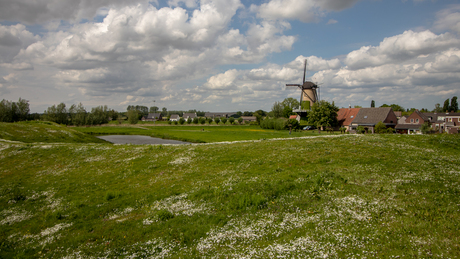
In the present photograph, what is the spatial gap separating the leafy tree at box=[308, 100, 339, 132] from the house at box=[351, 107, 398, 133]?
8443 millimetres

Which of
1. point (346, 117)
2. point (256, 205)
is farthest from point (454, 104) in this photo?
point (256, 205)

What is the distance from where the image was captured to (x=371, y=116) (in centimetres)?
8775

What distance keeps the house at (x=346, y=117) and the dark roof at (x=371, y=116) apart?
2.57 metres

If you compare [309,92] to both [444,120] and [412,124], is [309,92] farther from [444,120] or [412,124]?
[444,120]

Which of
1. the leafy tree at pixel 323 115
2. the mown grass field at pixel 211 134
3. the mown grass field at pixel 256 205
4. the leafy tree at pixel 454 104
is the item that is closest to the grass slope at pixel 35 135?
the mown grass field at pixel 211 134

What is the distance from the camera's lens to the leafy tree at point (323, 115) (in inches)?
3479

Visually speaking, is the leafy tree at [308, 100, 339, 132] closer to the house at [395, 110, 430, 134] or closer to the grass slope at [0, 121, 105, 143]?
the house at [395, 110, 430, 134]

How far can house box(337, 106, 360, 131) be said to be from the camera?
3700 inches

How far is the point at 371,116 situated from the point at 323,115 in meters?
17.2

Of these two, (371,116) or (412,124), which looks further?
(371,116)

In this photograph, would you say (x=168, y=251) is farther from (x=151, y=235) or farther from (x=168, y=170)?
(x=168, y=170)

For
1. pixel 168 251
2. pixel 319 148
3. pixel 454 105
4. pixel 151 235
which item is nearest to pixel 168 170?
pixel 151 235

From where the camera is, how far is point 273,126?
376ft

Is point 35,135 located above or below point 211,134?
above
